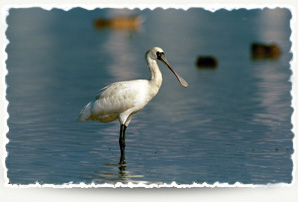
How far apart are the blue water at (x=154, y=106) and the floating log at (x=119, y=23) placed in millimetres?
383

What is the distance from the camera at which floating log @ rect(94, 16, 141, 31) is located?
70.1ft

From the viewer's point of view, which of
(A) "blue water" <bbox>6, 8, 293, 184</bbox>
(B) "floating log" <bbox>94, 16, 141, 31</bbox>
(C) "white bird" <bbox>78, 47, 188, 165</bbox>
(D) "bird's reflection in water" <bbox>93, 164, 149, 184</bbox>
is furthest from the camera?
(B) "floating log" <bbox>94, 16, 141, 31</bbox>

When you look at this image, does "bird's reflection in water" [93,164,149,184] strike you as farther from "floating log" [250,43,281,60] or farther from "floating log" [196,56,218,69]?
"floating log" [196,56,218,69]

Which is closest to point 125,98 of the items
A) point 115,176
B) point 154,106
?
point 115,176

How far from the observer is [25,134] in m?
14.4

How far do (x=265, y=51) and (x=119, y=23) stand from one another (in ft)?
19.2

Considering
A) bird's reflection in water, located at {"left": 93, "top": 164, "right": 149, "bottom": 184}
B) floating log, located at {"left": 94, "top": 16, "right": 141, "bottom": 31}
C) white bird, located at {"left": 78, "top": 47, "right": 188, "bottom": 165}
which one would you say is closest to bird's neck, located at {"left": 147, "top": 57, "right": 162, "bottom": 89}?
white bird, located at {"left": 78, "top": 47, "right": 188, "bottom": 165}

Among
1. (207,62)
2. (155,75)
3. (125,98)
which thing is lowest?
(125,98)

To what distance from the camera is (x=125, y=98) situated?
44.1 feet

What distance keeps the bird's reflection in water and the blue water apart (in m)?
0.02

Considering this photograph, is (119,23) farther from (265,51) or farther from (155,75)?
(155,75)

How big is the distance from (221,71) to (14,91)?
6787 mm

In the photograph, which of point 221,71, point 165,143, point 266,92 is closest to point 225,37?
point 221,71

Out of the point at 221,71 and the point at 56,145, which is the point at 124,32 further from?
the point at 56,145
